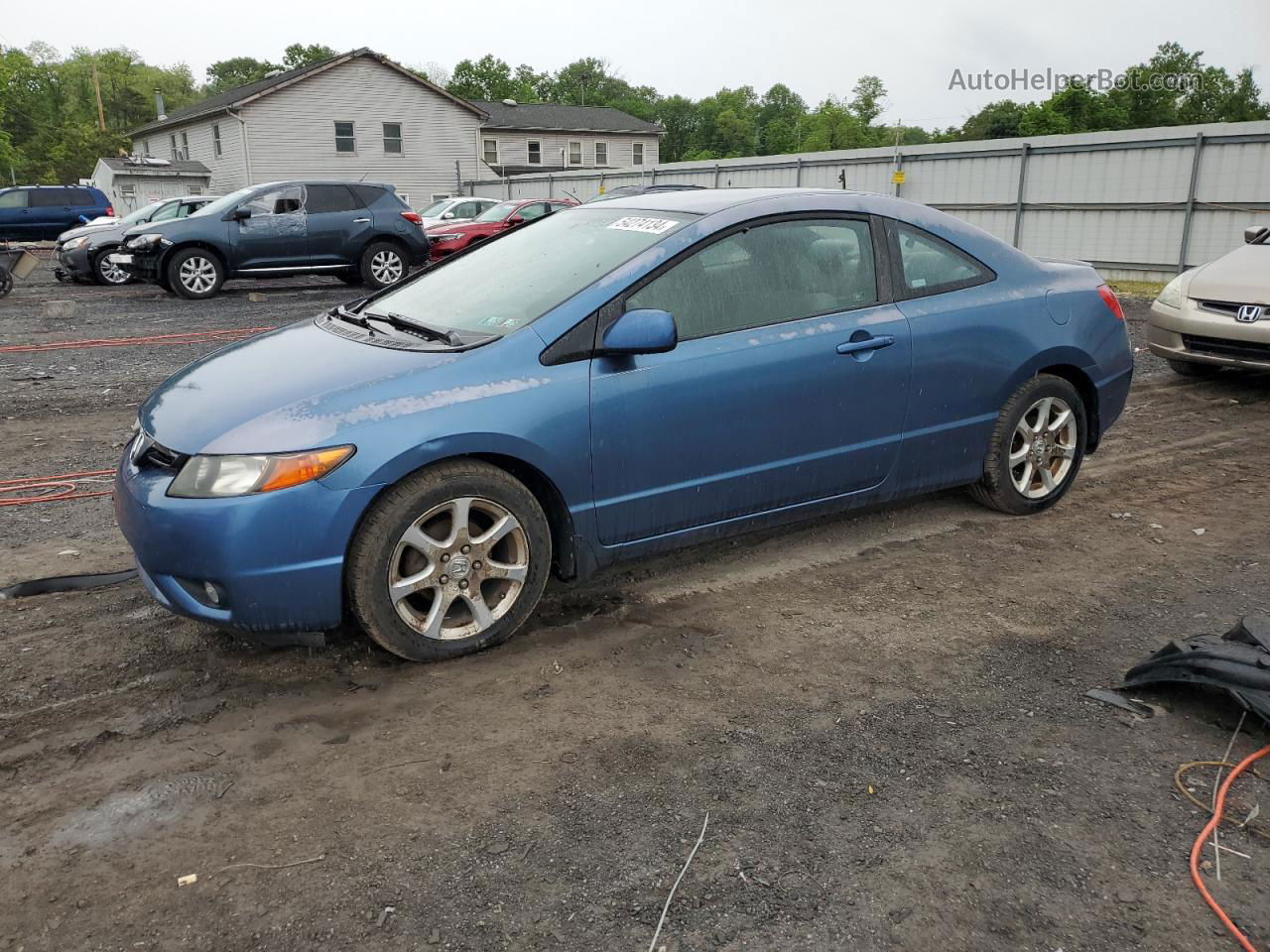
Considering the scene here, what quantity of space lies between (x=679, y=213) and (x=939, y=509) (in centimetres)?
224

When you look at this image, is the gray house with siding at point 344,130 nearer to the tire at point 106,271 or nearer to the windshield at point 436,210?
the windshield at point 436,210

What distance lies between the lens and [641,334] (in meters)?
3.72

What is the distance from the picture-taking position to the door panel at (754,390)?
3877mm

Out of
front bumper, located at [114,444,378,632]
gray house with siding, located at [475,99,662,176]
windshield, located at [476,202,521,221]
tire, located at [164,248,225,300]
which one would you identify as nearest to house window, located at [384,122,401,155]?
gray house with siding, located at [475,99,662,176]

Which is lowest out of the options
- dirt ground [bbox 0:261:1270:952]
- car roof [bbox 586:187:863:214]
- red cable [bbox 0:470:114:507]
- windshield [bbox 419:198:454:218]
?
red cable [bbox 0:470:114:507]

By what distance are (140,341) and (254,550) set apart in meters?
9.61

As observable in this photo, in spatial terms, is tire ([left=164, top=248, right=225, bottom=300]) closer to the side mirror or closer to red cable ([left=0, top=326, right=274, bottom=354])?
red cable ([left=0, top=326, right=274, bottom=354])

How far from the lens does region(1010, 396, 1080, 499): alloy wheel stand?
5.10m

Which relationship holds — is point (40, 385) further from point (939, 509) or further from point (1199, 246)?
point (1199, 246)

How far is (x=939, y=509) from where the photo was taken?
541cm

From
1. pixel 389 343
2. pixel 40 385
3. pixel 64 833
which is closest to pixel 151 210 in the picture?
pixel 40 385

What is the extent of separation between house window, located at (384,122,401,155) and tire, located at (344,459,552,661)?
41208 millimetres

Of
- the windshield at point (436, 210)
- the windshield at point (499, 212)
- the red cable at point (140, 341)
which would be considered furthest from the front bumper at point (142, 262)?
the windshield at point (436, 210)

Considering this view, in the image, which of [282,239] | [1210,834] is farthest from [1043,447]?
[282,239]
